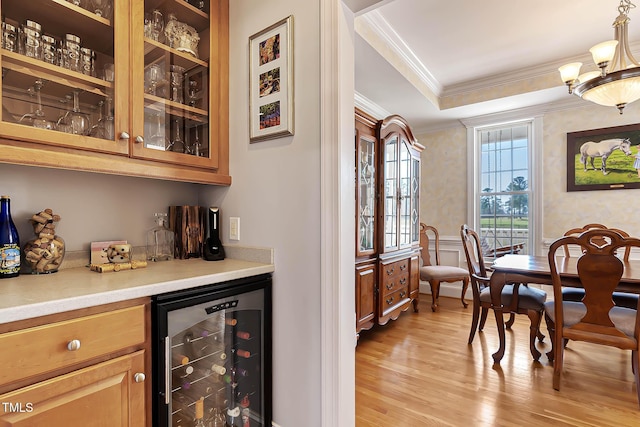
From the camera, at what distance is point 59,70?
122 cm

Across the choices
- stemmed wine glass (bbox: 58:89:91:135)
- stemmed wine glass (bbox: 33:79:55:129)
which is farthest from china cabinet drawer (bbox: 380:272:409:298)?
stemmed wine glass (bbox: 33:79:55:129)

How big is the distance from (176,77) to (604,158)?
4.52m

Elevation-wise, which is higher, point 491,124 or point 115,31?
point 491,124

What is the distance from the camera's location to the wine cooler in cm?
112

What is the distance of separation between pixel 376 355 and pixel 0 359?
2.38 metres

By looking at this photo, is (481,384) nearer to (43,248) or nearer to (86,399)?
(86,399)

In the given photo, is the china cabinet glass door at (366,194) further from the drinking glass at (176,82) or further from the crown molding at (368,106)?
the drinking glass at (176,82)

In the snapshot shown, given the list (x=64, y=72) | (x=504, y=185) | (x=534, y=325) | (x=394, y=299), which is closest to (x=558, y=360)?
(x=534, y=325)

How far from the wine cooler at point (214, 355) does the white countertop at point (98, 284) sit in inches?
1.9

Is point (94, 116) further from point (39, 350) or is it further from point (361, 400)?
point (361, 400)

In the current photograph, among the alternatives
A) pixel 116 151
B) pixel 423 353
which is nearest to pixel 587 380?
pixel 423 353

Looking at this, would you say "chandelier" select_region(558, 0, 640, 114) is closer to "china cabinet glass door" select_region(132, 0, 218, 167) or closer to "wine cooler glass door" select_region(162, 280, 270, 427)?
"china cabinet glass door" select_region(132, 0, 218, 167)

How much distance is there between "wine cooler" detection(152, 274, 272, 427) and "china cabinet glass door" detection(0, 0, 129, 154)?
74 centimetres

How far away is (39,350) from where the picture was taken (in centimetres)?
86
